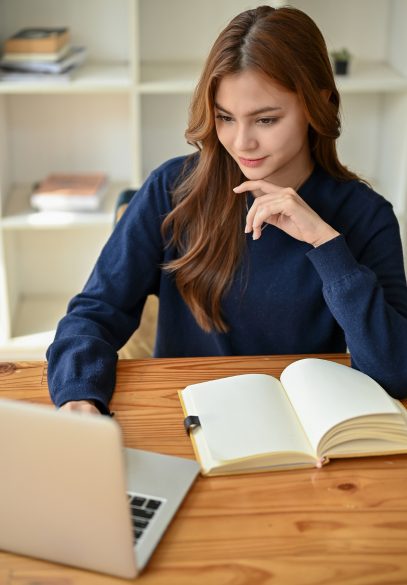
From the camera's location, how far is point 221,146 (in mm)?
1476

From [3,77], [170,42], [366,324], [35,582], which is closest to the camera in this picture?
[35,582]

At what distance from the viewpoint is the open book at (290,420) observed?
42.4 inches

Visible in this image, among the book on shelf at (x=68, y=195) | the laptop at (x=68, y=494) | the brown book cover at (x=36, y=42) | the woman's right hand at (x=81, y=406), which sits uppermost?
the brown book cover at (x=36, y=42)

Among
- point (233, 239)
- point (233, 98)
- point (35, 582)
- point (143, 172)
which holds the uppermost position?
point (233, 98)

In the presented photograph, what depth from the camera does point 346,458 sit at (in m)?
1.11

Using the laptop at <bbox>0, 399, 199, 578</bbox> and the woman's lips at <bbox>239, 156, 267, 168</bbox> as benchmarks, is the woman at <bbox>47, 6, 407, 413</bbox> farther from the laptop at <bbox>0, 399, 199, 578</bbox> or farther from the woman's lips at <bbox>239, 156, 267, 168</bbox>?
the laptop at <bbox>0, 399, 199, 578</bbox>

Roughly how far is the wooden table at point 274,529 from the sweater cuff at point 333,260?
340 millimetres

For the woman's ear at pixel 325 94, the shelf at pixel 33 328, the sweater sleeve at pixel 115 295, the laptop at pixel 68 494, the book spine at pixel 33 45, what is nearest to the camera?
the laptop at pixel 68 494

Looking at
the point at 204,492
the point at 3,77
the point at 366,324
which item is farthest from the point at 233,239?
the point at 3,77

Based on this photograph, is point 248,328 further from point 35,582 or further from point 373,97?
point 373,97

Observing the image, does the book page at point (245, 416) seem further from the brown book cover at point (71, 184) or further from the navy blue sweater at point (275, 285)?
the brown book cover at point (71, 184)

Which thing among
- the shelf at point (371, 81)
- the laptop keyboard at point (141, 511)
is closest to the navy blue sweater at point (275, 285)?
the laptop keyboard at point (141, 511)

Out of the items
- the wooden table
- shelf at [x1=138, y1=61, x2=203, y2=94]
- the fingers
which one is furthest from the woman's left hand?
shelf at [x1=138, y1=61, x2=203, y2=94]

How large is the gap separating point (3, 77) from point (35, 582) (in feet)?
6.31
